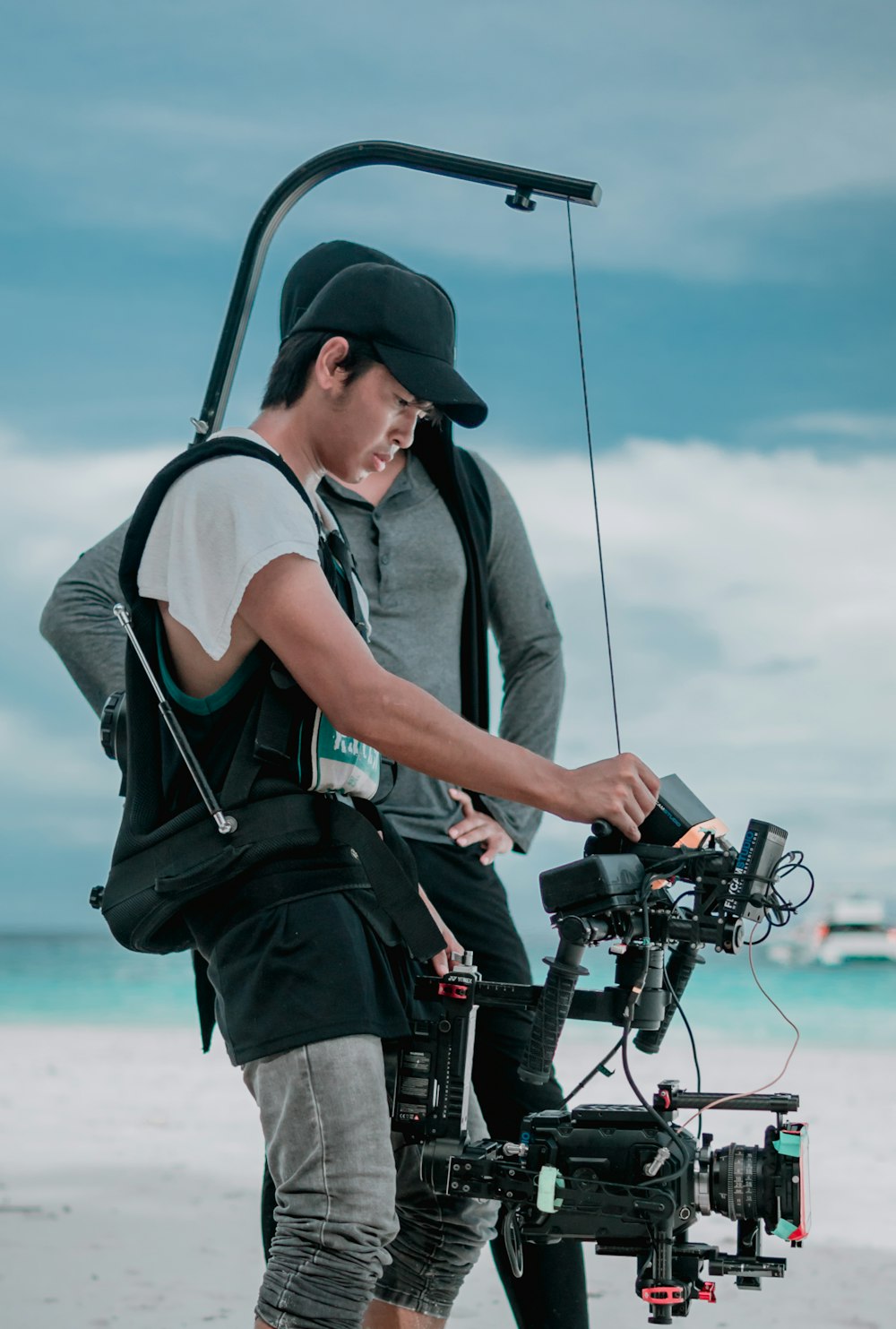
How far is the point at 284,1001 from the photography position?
6.73 feet

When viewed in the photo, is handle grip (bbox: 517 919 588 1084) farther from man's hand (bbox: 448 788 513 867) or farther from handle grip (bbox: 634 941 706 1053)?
man's hand (bbox: 448 788 513 867)

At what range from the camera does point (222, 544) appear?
2076 mm

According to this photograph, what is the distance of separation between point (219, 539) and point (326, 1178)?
2.84ft

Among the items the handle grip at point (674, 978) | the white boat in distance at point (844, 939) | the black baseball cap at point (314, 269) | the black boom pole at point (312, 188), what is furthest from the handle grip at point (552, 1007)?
the white boat in distance at point (844, 939)

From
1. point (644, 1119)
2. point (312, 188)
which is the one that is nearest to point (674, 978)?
point (644, 1119)

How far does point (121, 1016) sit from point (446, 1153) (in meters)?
19.6

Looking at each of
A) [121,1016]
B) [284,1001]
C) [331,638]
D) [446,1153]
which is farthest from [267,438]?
[121,1016]

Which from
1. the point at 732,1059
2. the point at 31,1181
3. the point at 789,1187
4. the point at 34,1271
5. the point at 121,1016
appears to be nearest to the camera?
the point at 789,1187

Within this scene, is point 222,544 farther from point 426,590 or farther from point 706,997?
point 706,997

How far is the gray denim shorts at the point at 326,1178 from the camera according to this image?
198cm

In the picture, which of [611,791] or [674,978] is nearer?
[611,791]

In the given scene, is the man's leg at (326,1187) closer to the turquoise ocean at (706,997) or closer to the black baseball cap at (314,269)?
the black baseball cap at (314,269)

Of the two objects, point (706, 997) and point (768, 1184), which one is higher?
point (706, 997)

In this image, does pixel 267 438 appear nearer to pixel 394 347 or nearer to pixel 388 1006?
pixel 394 347
